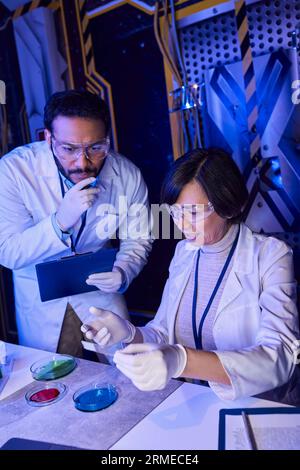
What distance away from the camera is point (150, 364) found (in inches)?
41.5

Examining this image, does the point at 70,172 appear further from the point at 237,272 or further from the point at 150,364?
the point at 150,364

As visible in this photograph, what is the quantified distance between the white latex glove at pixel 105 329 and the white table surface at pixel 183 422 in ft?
0.96

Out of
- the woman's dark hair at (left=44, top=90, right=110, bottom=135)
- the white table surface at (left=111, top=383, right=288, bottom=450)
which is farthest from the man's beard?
the white table surface at (left=111, top=383, right=288, bottom=450)

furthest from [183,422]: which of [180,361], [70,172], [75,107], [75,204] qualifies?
[75,107]

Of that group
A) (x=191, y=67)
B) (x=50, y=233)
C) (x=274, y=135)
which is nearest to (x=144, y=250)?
(x=50, y=233)

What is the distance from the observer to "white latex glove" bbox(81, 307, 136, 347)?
1357 millimetres

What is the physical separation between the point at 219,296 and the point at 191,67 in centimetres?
133

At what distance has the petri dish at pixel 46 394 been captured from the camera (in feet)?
4.08

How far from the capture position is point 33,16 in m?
2.66

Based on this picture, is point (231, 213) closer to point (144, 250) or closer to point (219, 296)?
point (219, 296)

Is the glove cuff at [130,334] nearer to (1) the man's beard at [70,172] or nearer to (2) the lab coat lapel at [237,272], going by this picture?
(2) the lab coat lapel at [237,272]

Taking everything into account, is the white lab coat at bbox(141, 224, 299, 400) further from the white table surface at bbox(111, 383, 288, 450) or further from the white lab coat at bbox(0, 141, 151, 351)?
the white lab coat at bbox(0, 141, 151, 351)

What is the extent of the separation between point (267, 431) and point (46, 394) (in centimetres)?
66

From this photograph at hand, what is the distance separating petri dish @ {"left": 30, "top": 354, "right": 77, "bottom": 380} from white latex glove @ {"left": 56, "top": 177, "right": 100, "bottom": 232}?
0.55 meters
